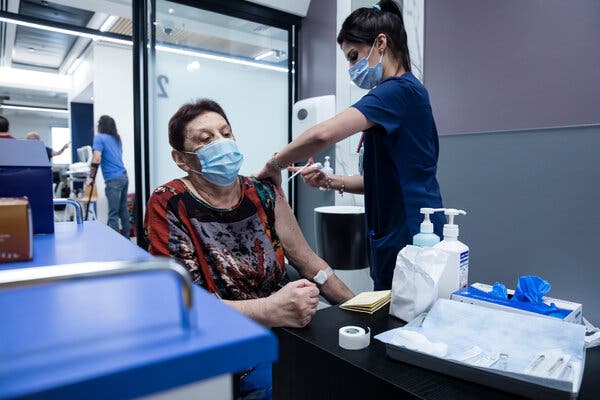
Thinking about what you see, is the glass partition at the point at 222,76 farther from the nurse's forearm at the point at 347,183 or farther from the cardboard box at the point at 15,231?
the cardboard box at the point at 15,231

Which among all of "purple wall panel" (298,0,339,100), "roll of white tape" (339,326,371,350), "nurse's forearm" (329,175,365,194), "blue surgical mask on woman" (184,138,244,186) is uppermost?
"purple wall panel" (298,0,339,100)

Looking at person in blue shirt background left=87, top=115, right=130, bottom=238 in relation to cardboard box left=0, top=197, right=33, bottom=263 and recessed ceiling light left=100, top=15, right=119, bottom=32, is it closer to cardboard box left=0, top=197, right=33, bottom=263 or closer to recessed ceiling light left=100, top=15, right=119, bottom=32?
recessed ceiling light left=100, top=15, right=119, bottom=32

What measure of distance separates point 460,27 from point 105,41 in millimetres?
5069

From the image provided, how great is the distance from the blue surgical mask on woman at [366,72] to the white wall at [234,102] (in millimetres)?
1354

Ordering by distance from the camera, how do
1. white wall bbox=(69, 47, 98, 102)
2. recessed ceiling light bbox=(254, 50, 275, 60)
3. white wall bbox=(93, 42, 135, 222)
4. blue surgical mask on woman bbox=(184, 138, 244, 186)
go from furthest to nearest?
white wall bbox=(69, 47, 98, 102)
white wall bbox=(93, 42, 135, 222)
recessed ceiling light bbox=(254, 50, 275, 60)
blue surgical mask on woman bbox=(184, 138, 244, 186)

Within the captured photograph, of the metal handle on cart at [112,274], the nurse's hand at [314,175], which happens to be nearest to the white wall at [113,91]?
the nurse's hand at [314,175]

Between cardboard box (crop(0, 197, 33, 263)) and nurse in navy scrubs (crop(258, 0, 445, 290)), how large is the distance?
2.76 ft

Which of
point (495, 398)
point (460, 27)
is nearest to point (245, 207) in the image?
point (495, 398)

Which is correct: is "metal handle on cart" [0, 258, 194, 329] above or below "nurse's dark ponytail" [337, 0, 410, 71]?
below

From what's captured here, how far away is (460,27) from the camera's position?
207 centimetres

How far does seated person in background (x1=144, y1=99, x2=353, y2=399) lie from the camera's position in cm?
118

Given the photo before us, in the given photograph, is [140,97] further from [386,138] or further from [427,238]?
[427,238]

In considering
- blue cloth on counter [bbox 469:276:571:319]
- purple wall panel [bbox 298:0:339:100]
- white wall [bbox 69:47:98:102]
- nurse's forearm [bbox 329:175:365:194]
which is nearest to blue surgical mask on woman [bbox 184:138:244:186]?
nurse's forearm [bbox 329:175:365:194]

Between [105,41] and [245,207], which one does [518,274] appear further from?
[105,41]
